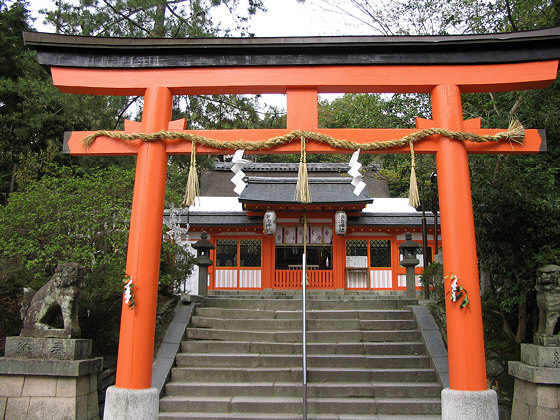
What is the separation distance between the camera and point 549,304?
5.21m

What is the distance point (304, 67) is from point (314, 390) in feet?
14.8

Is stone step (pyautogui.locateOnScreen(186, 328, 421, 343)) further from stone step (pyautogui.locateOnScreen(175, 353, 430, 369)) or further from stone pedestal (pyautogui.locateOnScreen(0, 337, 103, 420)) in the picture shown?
stone pedestal (pyautogui.locateOnScreen(0, 337, 103, 420))

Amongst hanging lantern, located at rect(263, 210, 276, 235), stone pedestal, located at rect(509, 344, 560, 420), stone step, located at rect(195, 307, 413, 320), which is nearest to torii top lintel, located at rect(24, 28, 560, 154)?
stone pedestal, located at rect(509, 344, 560, 420)

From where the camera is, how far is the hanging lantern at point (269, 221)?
1304 cm

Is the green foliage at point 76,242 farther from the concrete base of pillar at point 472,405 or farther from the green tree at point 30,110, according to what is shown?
the concrete base of pillar at point 472,405

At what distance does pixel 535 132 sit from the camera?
5.34 meters

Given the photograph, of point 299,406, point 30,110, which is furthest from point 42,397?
point 30,110

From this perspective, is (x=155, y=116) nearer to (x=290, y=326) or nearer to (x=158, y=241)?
(x=158, y=241)

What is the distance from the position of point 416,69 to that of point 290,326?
5023 mm

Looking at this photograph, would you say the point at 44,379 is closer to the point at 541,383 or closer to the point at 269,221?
the point at 541,383

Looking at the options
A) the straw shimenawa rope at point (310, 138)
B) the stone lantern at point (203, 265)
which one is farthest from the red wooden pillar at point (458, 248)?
the stone lantern at point (203, 265)

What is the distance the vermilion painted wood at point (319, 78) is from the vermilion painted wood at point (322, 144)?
0.58 metres

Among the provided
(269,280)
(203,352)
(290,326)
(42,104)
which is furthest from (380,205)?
(42,104)

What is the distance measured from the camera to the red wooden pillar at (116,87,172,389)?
4941 mm
